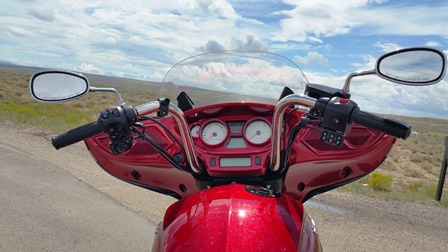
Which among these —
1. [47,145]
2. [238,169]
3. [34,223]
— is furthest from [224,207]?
[47,145]

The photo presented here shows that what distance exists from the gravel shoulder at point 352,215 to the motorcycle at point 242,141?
118 inches

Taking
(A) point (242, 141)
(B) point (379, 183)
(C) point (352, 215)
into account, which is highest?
(A) point (242, 141)

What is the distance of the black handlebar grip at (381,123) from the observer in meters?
1.56

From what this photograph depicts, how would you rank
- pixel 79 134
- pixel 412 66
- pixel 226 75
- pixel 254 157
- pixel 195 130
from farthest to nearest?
pixel 226 75 → pixel 195 130 → pixel 254 157 → pixel 412 66 → pixel 79 134

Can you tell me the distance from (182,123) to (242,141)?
41 centimetres

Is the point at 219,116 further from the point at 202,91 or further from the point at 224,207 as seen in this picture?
the point at 224,207

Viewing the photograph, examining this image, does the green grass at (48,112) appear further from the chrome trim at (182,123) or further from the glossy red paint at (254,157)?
the chrome trim at (182,123)

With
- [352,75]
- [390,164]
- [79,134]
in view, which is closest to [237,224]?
[79,134]

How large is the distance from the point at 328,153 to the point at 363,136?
0.21 meters

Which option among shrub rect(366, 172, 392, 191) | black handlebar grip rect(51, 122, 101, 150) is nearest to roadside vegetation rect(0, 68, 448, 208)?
shrub rect(366, 172, 392, 191)

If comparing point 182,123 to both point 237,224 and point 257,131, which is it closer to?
point 257,131

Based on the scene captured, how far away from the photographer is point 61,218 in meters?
5.18

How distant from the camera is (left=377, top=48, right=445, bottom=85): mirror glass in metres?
1.97

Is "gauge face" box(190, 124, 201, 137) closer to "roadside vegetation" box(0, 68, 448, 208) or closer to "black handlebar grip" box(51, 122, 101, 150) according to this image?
"black handlebar grip" box(51, 122, 101, 150)
